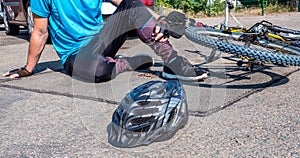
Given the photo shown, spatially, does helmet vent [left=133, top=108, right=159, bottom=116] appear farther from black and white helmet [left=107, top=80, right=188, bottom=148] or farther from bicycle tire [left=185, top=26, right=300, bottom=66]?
bicycle tire [left=185, top=26, right=300, bottom=66]

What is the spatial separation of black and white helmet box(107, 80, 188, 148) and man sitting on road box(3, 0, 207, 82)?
3.46ft

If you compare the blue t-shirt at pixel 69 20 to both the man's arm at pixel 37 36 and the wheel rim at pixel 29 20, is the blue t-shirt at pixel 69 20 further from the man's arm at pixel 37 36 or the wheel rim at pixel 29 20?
the wheel rim at pixel 29 20

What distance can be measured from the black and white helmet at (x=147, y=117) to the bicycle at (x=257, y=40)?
0.81 meters

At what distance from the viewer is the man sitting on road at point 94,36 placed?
3.25 meters

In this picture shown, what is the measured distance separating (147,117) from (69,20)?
1753 millimetres

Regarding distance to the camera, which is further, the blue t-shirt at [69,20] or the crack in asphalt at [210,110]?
the blue t-shirt at [69,20]

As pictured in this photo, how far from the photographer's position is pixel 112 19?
3.45 metres

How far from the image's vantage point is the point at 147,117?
80.7 inches

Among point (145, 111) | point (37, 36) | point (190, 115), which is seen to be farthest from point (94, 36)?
point (145, 111)

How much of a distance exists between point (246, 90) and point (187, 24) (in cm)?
73

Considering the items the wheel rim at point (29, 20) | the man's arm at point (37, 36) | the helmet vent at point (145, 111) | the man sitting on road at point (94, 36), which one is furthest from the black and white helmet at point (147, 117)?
the wheel rim at point (29, 20)

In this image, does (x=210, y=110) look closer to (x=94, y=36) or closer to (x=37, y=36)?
(x=94, y=36)

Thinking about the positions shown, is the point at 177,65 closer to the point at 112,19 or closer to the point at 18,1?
the point at 112,19

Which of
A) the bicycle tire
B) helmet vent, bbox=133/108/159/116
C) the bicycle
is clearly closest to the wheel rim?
the bicycle
